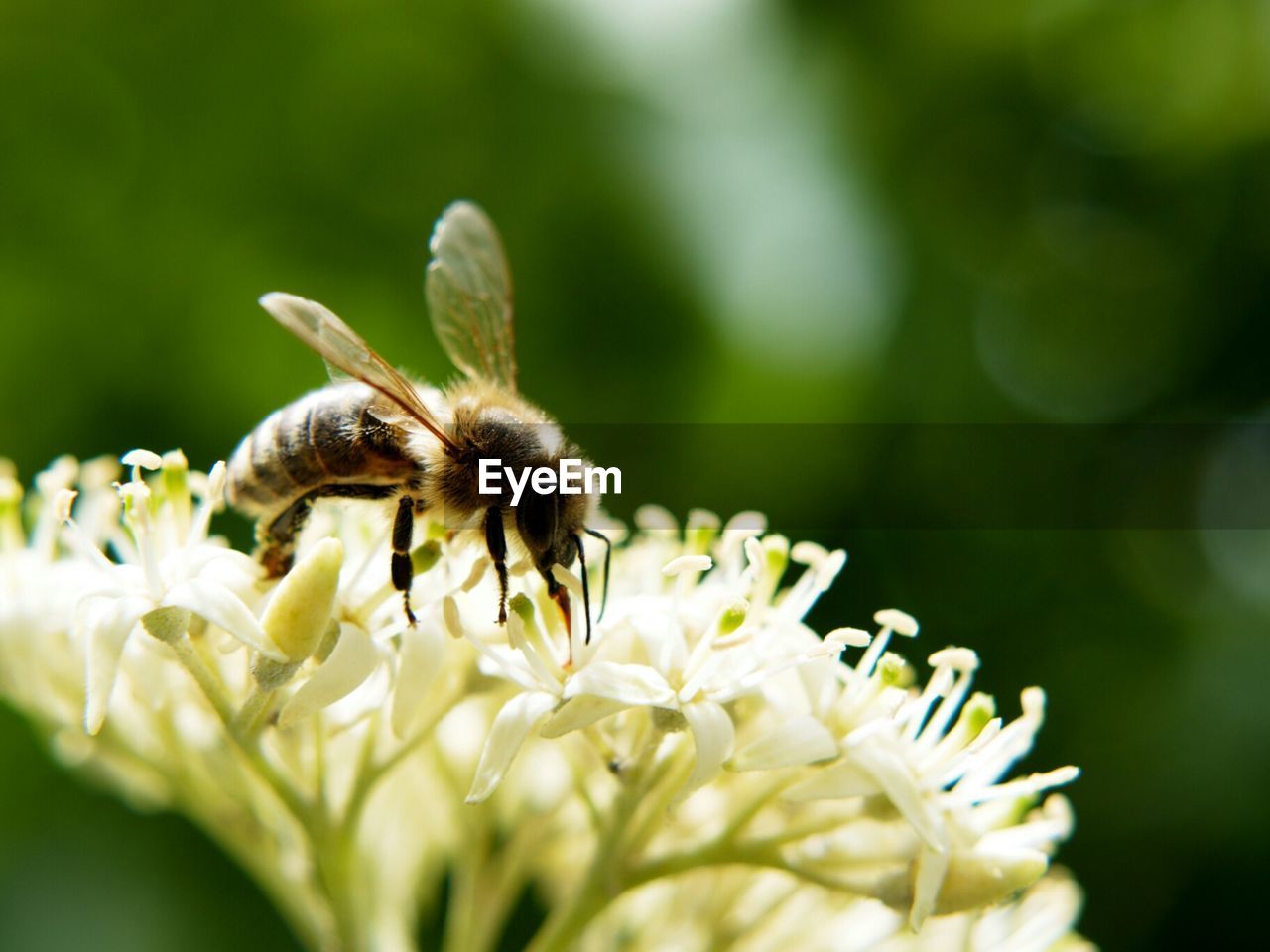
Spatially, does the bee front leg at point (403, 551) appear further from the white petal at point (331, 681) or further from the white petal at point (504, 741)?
the white petal at point (504, 741)

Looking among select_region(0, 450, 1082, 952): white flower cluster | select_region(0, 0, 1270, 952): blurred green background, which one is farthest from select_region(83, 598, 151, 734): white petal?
select_region(0, 0, 1270, 952): blurred green background

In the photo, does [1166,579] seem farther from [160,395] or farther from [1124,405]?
[160,395]

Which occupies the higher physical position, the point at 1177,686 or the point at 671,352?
the point at 671,352

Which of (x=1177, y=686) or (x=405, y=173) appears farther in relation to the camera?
(x=405, y=173)

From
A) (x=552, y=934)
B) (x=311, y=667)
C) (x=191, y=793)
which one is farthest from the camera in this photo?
(x=191, y=793)

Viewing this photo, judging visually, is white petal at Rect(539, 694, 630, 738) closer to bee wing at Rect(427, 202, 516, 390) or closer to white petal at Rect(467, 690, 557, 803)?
white petal at Rect(467, 690, 557, 803)

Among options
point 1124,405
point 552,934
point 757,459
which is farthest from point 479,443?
point 1124,405

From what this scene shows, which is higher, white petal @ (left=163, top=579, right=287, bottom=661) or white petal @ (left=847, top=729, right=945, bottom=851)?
white petal @ (left=847, top=729, right=945, bottom=851)

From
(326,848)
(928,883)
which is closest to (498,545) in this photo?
(326,848)
